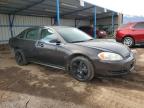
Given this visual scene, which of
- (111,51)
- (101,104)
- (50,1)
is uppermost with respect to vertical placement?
(50,1)

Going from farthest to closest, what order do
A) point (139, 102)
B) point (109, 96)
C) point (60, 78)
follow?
point (60, 78)
point (109, 96)
point (139, 102)

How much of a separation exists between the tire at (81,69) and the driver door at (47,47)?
70 cm

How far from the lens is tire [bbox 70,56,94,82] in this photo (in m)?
4.45

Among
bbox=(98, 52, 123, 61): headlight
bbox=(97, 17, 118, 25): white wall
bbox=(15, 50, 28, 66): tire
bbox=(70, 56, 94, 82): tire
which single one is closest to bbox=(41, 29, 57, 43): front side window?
bbox=(70, 56, 94, 82): tire

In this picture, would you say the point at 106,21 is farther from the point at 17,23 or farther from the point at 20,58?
the point at 20,58

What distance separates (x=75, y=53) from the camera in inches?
185

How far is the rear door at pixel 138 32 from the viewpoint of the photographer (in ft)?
34.1

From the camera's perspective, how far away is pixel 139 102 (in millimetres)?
3461

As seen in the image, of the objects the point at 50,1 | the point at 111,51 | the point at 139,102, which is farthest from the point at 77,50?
→ the point at 50,1

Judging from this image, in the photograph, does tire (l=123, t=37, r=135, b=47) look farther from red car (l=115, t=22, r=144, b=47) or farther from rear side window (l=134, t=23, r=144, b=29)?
rear side window (l=134, t=23, r=144, b=29)

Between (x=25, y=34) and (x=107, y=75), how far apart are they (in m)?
3.54

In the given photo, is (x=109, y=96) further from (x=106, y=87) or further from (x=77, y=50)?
(x=77, y=50)

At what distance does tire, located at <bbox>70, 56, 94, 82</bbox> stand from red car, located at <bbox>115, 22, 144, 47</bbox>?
6.88 m

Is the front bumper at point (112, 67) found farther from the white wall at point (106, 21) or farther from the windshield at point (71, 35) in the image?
the white wall at point (106, 21)
